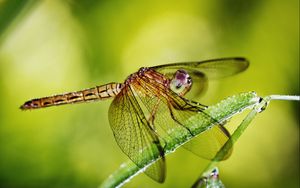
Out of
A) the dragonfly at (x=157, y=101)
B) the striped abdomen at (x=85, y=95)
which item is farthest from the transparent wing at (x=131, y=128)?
the striped abdomen at (x=85, y=95)

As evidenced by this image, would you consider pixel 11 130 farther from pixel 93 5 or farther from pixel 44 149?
pixel 93 5

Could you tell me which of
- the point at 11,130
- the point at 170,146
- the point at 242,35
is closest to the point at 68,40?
the point at 11,130

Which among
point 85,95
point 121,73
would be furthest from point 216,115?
point 121,73

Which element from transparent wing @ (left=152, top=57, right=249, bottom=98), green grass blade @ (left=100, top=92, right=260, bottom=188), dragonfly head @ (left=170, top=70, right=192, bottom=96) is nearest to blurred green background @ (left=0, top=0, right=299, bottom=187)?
transparent wing @ (left=152, top=57, right=249, bottom=98)

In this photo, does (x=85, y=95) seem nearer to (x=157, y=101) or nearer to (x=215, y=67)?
(x=157, y=101)

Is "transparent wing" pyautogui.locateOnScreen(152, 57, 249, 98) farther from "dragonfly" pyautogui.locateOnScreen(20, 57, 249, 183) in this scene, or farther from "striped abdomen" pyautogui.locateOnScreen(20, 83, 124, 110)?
"striped abdomen" pyautogui.locateOnScreen(20, 83, 124, 110)

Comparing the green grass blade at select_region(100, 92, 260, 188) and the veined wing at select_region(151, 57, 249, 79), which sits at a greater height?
the veined wing at select_region(151, 57, 249, 79)
